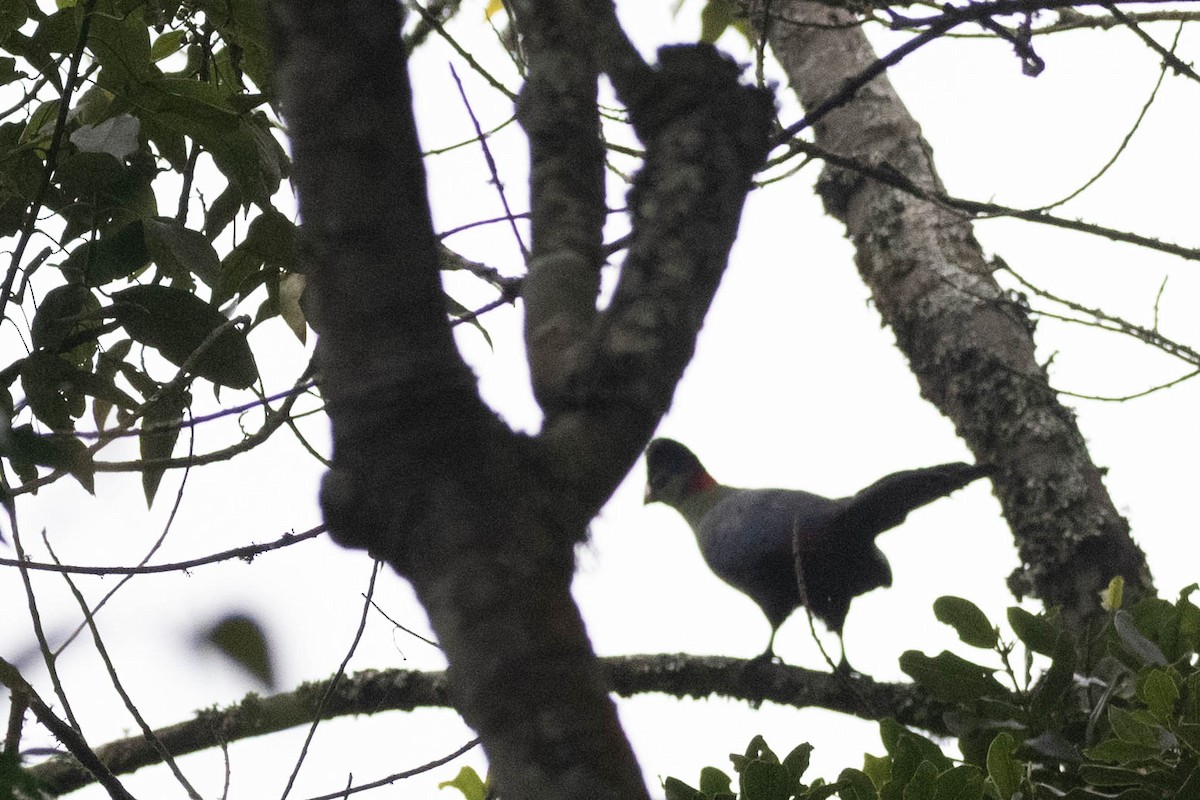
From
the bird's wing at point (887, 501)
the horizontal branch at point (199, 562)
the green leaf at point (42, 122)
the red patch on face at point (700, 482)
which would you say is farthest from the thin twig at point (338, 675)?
the red patch on face at point (700, 482)

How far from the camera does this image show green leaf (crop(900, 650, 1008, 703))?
76.4 inches

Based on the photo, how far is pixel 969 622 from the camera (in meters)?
1.97

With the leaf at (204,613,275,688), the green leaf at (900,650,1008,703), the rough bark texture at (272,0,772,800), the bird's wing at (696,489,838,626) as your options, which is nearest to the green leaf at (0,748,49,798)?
the leaf at (204,613,275,688)

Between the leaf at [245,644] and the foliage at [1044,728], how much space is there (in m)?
1.03

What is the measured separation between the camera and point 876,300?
327 centimetres


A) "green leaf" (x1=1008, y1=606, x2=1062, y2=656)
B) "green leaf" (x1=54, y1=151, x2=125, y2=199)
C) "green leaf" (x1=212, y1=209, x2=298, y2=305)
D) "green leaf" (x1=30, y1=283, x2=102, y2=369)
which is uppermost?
"green leaf" (x1=54, y1=151, x2=125, y2=199)

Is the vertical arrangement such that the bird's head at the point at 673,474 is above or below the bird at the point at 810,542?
above

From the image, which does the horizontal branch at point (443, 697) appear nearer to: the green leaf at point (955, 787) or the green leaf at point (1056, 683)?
the green leaf at point (1056, 683)

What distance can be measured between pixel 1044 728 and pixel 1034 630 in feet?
0.60

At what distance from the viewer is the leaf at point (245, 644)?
0.72 m

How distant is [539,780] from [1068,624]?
223 centimetres

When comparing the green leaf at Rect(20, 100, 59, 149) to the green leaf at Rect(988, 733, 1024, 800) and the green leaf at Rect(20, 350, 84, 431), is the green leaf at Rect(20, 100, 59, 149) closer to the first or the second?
the green leaf at Rect(20, 350, 84, 431)

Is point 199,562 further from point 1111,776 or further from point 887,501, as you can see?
point 887,501

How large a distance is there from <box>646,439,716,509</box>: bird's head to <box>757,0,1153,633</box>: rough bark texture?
169 cm
